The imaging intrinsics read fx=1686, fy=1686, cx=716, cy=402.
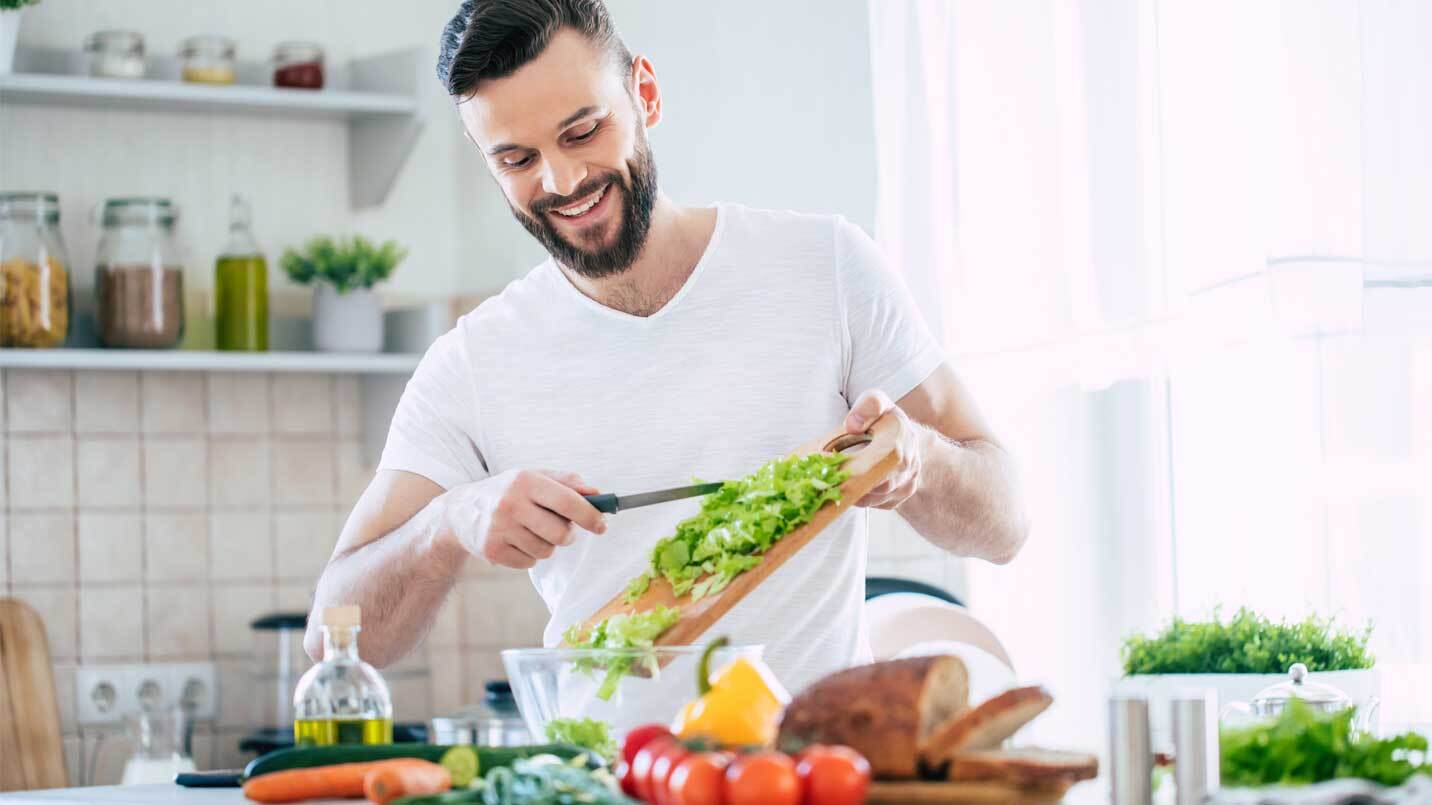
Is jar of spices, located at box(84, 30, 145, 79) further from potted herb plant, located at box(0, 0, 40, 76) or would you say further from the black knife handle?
the black knife handle

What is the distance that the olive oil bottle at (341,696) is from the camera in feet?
4.85

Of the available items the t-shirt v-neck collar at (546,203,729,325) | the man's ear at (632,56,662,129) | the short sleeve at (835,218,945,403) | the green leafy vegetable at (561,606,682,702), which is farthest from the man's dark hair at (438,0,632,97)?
the green leafy vegetable at (561,606,682,702)

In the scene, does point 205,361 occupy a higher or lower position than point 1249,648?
higher

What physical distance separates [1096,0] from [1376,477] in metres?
0.84

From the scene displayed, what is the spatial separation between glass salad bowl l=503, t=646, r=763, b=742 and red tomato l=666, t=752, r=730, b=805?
0.28 meters

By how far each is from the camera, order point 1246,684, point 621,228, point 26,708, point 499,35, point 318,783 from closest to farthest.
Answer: point 318,783
point 1246,684
point 499,35
point 621,228
point 26,708

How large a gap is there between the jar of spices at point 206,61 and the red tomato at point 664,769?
2.67 m

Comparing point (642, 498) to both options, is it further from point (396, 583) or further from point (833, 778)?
point (833, 778)

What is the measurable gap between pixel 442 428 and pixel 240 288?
1.49 m

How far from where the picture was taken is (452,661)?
12.2ft

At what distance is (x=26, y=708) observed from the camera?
3221mm

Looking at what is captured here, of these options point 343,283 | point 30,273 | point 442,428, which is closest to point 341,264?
point 343,283

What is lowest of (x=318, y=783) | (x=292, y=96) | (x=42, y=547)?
(x=318, y=783)

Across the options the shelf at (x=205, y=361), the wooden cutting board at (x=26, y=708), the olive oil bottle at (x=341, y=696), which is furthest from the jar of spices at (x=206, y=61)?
the olive oil bottle at (x=341, y=696)
